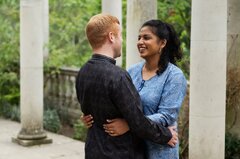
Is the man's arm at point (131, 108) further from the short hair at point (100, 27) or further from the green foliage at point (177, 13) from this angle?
the green foliage at point (177, 13)

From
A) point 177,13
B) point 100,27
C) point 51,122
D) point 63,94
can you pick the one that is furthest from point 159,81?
point 177,13

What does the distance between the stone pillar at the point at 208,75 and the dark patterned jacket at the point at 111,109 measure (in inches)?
86.8

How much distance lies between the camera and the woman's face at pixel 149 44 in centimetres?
319

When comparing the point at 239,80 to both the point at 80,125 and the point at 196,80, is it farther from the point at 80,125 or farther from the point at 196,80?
the point at 80,125

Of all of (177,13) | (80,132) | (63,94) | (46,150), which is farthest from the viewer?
(177,13)

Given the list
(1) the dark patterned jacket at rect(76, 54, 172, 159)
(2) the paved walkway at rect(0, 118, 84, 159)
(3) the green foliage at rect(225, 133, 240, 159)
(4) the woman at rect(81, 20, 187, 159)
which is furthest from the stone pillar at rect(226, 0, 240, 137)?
(1) the dark patterned jacket at rect(76, 54, 172, 159)

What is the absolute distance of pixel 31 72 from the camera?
7.69 meters

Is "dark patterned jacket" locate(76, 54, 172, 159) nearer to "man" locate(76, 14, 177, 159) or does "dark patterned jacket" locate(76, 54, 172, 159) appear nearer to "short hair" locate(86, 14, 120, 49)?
"man" locate(76, 14, 177, 159)

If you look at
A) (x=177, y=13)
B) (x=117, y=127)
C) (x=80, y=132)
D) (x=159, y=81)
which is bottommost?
(x=80, y=132)

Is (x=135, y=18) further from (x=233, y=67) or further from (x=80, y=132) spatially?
(x=80, y=132)

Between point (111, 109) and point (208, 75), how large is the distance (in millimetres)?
2435

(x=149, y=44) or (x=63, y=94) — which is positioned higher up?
(x=149, y=44)

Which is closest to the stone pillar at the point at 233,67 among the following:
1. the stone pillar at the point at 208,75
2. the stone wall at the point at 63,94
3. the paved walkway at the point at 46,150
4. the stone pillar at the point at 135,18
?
the stone pillar at the point at 135,18

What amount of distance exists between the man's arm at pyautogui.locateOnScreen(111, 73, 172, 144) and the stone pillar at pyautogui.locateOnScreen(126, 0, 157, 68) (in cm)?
341
